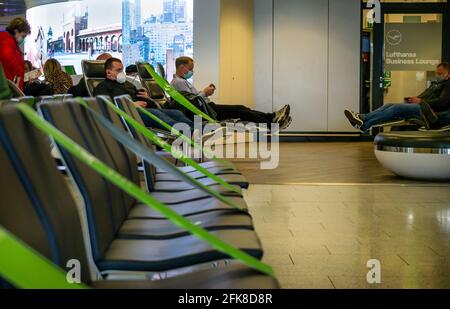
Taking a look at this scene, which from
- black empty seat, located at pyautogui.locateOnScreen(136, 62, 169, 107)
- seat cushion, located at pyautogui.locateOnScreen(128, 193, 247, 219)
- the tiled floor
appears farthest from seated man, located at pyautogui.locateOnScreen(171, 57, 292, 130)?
seat cushion, located at pyautogui.locateOnScreen(128, 193, 247, 219)

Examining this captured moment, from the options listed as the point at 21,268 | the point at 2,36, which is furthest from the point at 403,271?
the point at 2,36

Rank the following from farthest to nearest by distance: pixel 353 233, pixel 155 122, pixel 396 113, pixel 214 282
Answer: pixel 396 113 → pixel 155 122 → pixel 353 233 → pixel 214 282

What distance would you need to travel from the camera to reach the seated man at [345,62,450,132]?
9461 millimetres

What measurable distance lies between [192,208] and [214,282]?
974 mm

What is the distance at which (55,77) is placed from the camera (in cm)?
857

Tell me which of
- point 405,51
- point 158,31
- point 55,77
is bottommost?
point 55,77

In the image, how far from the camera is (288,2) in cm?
1220

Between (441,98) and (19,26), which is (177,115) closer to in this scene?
(19,26)

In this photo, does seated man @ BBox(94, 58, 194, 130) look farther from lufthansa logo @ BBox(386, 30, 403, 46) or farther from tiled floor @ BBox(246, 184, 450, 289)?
lufthansa logo @ BBox(386, 30, 403, 46)

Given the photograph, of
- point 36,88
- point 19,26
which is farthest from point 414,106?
point 19,26

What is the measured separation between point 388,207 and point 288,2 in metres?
7.60

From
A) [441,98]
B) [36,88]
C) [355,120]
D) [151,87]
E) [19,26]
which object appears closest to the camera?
[19,26]

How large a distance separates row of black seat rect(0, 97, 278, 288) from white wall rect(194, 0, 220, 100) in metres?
8.20

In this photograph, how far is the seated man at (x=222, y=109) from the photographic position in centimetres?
851
